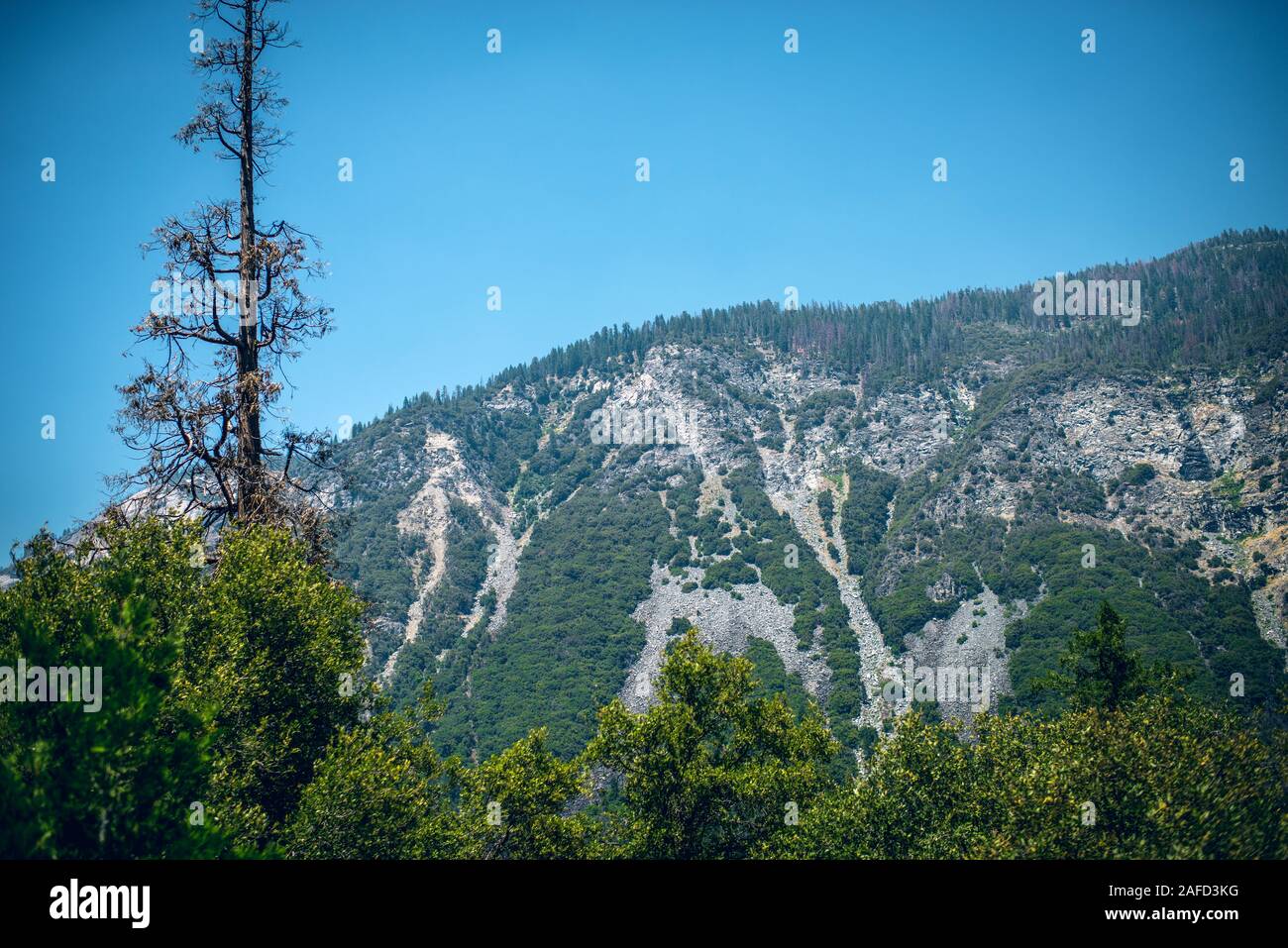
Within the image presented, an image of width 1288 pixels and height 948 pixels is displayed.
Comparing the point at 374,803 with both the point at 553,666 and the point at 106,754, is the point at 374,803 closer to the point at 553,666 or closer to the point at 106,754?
the point at 106,754

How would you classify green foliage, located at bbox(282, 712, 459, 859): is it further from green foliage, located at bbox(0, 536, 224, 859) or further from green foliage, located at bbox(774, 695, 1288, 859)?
green foliage, located at bbox(774, 695, 1288, 859)

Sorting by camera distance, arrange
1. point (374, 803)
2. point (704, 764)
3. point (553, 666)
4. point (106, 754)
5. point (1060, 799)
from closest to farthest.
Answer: point (106, 754) → point (374, 803) → point (1060, 799) → point (704, 764) → point (553, 666)

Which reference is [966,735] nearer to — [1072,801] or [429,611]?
[1072,801]

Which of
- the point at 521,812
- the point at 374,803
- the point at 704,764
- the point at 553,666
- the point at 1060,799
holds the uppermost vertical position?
the point at 374,803

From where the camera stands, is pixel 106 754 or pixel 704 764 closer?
pixel 106 754

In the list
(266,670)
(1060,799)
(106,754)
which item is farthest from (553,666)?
(106,754)

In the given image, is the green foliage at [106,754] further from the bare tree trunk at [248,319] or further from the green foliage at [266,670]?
the bare tree trunk at [248,319]

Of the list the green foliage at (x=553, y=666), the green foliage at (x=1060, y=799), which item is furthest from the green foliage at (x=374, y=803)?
the green foliage at (x=553, y=666)

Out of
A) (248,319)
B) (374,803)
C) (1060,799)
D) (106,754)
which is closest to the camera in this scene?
(106,754)

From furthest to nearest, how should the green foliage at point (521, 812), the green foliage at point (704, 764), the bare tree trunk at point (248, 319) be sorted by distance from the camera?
the green foliage at point (704, 764) → the green foliage at point (521, 812) → the bare tree trunk at point (248, 319)

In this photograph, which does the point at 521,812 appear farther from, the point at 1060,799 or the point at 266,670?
the point at 1060,799

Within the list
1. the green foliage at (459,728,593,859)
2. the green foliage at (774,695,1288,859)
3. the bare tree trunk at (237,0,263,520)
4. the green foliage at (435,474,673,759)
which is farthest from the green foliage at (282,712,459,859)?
the green foliage at (435,474,673,759)

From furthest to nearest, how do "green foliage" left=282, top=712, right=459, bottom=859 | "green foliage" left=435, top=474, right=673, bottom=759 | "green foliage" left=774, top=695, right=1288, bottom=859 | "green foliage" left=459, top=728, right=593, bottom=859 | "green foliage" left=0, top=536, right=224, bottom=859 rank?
1. "green foliage" left=435, top=474, right=673, bottom=759
2. "green foliage" left=459, top=728, right=593, bottom=859
3. "green foliage" left=774, top=695, right=1288, bottom=859
4. "green foliage" left=282, top=712, right=459, bottom=859
5. "green foliage" left=0, top=536, right=224, bottom=859

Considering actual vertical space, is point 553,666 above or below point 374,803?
below
